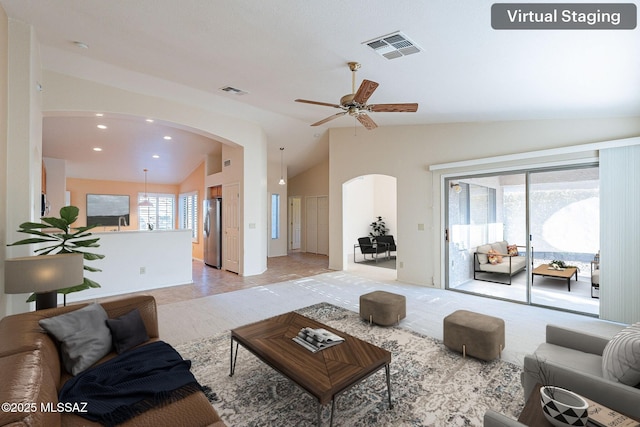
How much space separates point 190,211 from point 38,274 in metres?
8.05

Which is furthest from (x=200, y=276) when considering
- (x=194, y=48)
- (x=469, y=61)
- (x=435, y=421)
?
(x=469, y=61)

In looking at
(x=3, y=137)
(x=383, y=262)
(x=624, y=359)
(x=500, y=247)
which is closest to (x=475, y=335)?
(x=624, y=359)

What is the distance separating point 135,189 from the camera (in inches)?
388

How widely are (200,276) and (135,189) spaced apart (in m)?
5.24

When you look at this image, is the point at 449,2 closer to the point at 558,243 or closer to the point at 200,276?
the point at 558,243

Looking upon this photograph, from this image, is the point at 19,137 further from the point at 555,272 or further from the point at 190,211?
the point at 555,272

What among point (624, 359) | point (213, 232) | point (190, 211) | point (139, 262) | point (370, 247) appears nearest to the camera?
point (624, 359)

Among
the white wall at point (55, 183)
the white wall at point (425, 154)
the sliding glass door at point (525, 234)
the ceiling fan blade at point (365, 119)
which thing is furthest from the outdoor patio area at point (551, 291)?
the white wall at point (55, 183)

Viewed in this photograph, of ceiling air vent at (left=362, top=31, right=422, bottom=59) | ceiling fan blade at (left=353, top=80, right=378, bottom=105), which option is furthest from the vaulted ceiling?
ceiling fan blade at (left=353, top=80, right=378, bottom=105)

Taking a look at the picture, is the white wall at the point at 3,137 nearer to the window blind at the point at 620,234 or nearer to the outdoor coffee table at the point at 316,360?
the outdoor coffee table at the point at 316,360

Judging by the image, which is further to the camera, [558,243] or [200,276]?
[200,276]

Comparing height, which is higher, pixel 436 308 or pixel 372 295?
pixel 372 295

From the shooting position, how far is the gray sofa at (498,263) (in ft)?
15.6

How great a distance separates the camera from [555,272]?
4.38 m
